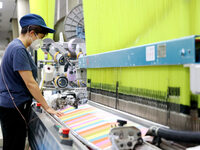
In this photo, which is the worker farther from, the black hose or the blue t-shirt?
the black hose

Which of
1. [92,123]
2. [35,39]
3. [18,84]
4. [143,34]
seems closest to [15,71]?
[18,84]

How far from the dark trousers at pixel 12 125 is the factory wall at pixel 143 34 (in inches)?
34.0

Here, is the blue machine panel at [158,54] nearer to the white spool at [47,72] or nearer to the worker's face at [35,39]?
the worker's face at [35,39]

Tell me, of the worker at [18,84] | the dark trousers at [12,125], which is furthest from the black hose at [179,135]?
the dark trousers at [12,125]

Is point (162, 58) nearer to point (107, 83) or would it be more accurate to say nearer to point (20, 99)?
point (107, 83)

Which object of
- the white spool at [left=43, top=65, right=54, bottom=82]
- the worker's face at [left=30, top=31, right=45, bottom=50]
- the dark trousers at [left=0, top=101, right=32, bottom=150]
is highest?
the worker's face at [left=30, top=31, right=45, bottom=50]

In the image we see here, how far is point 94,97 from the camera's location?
96.3 inches

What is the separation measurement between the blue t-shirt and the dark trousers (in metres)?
0.07

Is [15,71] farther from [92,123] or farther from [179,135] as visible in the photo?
[179,135]

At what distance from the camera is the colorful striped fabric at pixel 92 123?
1.49m

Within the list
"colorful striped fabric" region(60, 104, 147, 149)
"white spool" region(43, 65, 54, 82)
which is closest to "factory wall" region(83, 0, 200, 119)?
"colorful striped fabric" region(60, 104, 147, 149)

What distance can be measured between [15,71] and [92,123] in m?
0.87

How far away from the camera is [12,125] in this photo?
6.72 ft

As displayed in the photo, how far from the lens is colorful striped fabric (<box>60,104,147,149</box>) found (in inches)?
58.7
